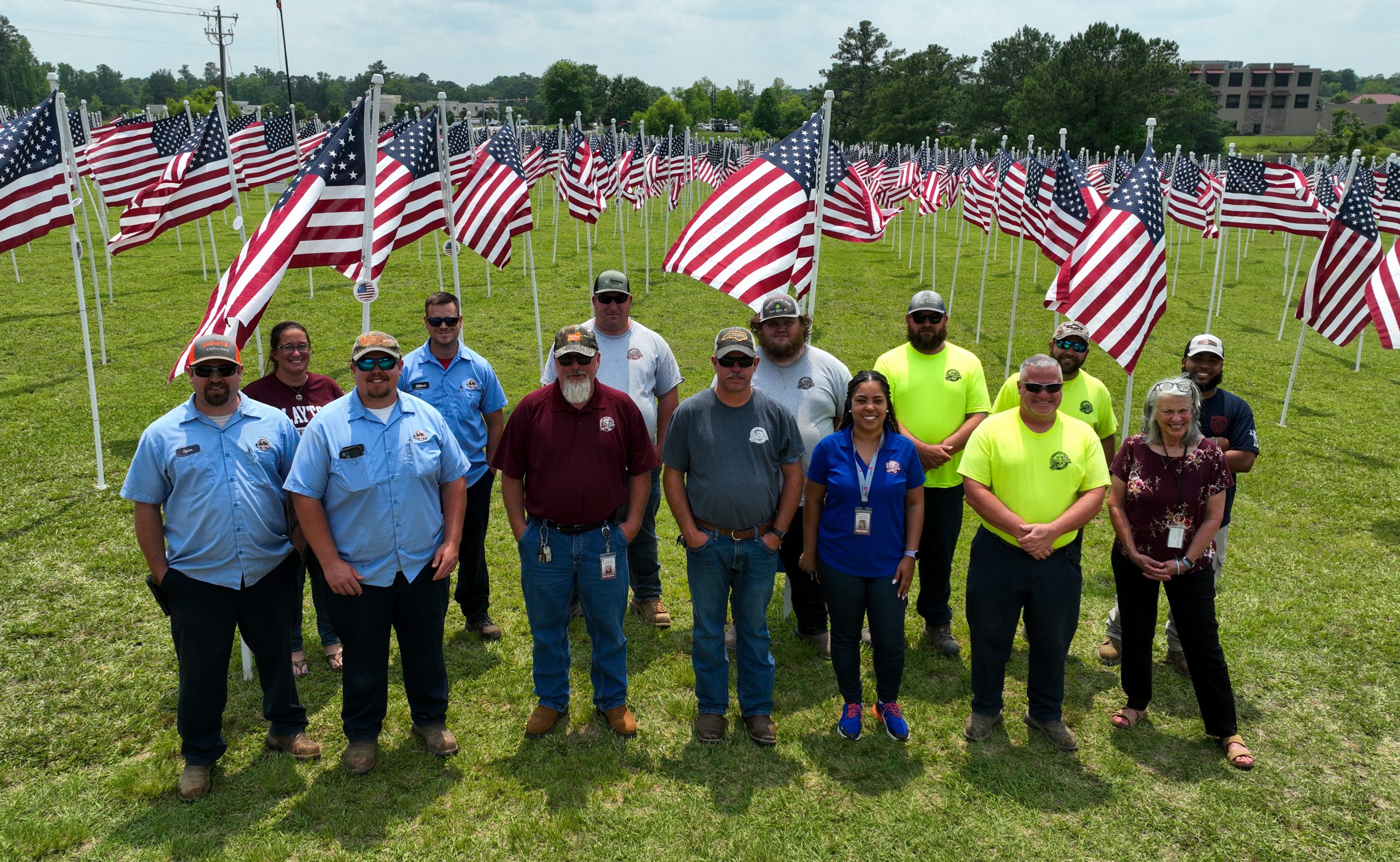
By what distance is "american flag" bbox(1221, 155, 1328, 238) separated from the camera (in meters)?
14.8

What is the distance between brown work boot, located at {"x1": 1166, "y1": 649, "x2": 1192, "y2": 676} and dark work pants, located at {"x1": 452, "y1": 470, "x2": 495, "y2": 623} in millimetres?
5029

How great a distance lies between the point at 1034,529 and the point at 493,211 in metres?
9.50

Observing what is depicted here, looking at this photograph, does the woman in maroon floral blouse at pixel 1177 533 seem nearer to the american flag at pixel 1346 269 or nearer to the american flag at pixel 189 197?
the american flag at pixel 1346 269

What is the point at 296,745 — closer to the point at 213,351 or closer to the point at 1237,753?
the point at 213,351

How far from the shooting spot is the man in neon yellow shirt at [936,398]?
237 inches

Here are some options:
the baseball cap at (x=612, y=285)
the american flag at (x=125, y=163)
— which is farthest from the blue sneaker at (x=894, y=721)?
the american flag at (x=125, y=163)

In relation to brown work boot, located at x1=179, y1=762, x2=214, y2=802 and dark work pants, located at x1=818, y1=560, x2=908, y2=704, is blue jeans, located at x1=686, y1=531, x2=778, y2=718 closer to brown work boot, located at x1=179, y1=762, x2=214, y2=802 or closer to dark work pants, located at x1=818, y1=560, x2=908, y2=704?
dark work pants, located at x1=818, y1=560, x2=908, y2=704

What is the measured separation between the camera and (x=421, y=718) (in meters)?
5.36

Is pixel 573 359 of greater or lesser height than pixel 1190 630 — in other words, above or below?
above

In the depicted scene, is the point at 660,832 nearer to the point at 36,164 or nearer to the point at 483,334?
the point at 36,164

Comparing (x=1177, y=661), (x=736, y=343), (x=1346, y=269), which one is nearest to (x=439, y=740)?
(x=736, y=343)

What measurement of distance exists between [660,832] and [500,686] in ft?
5.98

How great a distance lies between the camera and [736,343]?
4.96 m

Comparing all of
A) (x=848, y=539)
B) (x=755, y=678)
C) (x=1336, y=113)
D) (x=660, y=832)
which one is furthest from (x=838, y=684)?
(x=1336, y=113)
